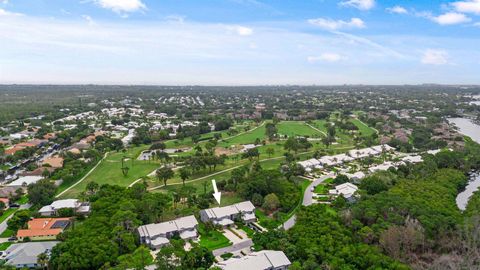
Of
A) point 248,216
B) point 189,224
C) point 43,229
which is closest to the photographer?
point 43,229

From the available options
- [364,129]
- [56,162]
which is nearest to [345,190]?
[56,162]

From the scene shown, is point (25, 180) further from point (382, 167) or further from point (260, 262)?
point (382, 167)

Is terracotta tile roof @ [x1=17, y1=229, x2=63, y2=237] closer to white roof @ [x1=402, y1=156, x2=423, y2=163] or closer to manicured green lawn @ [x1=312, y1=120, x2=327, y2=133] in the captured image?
white roof @ [x1=402, y1=156, x2=423, y2=163]

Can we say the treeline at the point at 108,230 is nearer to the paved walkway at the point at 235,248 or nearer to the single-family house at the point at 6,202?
the paved walkway at the point at 235,248

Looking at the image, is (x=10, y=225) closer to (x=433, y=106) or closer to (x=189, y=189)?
(x=189, y=189)

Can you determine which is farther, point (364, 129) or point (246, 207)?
point (364, 129)

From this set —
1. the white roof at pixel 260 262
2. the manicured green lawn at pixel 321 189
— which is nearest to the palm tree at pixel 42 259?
the white roof at pixel 260 262
